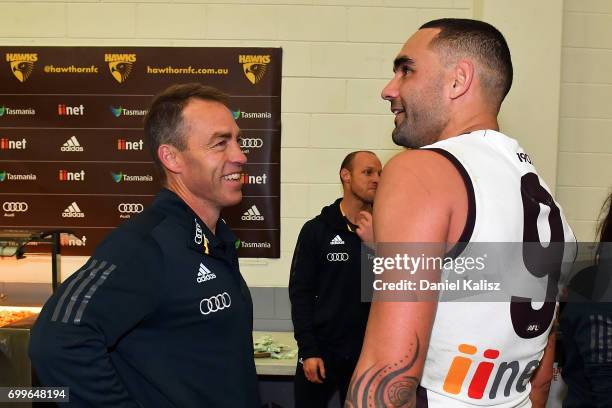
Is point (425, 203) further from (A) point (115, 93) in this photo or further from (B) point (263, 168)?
(A) point (115, 93)

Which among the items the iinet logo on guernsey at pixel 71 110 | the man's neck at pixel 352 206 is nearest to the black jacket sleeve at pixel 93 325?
the man's neck at pixel 352 206

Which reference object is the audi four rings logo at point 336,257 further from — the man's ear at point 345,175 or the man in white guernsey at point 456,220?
the man in white guernsey at point 456,220

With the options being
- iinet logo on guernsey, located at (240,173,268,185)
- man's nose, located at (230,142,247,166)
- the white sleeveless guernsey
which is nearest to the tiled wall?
iinet logo on guernsey, located at (240,173,268,185)

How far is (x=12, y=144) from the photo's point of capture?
364 cm

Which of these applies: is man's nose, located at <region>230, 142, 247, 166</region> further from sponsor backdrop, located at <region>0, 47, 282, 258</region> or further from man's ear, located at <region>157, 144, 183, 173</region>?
sponsor backdrop, located at <region>0, 47, 282, 258</region>

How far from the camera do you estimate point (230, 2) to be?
3.59m

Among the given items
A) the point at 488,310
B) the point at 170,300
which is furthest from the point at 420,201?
the point at 170,300

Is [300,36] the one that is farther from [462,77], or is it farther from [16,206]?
[462,77]

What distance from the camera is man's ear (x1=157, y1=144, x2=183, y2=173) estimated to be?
5.60 feet

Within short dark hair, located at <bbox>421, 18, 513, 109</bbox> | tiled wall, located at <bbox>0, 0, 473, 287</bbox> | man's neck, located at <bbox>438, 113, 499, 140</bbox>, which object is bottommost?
man's neck, located at <bbox>438, 113, 499, 140</bbox>

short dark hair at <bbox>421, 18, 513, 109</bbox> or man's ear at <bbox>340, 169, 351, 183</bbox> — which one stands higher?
short dark hair at <bbox>421, 18, 513, 109</bbox>

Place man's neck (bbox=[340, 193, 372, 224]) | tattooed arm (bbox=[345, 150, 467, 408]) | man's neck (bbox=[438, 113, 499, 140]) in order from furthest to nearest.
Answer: man's neck (bbox=[340, 193, 372, 224])
man's neck (bbox=[438, 113, 499, 140])
tattooed arm (bbox=[345, 150, 467, 408])

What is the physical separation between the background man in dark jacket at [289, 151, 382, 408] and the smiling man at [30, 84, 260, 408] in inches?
51.7

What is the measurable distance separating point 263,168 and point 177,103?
1.91 meters
